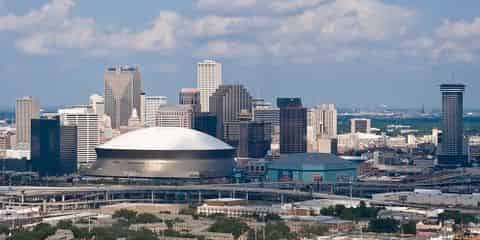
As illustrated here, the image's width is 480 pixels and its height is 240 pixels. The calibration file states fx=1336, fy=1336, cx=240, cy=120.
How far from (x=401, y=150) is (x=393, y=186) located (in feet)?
147

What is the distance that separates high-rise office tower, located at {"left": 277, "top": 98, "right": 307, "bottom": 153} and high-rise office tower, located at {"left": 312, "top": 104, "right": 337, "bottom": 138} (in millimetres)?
23638

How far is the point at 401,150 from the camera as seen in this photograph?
5453 inches

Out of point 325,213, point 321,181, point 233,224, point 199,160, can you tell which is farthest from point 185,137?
point 233,224

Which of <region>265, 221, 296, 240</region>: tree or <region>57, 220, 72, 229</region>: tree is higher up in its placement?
<region>265, 221, 296, 240</region>: tree

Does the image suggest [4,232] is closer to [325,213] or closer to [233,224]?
[233,224]

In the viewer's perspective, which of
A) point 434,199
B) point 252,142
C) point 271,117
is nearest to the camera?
point 434,199

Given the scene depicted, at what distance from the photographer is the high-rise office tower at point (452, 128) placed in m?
120

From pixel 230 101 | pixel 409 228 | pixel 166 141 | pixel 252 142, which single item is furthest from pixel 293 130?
pixel 409 228

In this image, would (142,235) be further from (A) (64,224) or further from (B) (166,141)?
(B) (166,141)

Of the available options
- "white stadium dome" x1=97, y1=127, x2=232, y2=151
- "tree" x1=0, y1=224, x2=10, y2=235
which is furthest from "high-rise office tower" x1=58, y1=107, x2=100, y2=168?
"tree" x1=0, y1=224, x2=10, y2=235

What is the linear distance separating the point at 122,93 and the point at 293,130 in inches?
1210

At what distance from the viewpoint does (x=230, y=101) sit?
133m

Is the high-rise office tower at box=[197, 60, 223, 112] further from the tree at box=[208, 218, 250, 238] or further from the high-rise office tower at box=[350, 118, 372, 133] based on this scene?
the tree at box=[208, 218, 250, 238]

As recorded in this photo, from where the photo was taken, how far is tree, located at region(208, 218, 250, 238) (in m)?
54.4
